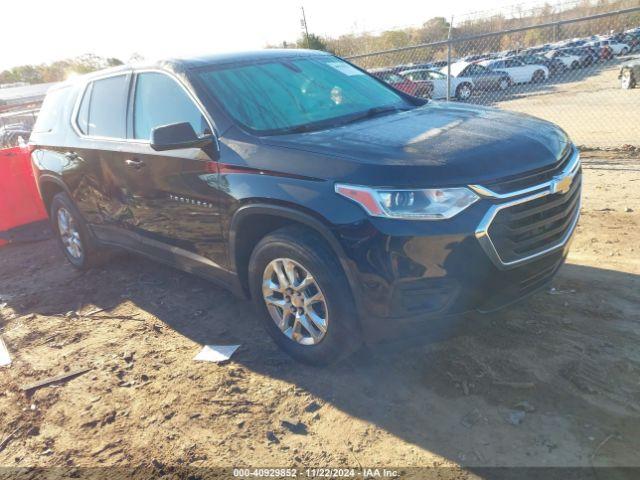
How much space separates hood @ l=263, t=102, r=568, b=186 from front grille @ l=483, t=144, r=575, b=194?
0.03m

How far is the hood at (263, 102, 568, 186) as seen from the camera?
2.66 metres

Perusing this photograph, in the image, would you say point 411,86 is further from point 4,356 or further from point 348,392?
point 348,392

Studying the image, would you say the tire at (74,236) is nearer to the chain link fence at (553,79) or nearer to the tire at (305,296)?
the tire at (305,296)

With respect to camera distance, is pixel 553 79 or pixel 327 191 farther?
pixel 553 79

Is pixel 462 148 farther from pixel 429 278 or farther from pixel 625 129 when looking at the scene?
pixel 625 129

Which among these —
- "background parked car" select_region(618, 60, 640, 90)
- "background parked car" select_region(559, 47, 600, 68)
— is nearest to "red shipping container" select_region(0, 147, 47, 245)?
"background parked car" select_region(618, 60, 640, 90)

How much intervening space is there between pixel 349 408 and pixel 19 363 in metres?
2.63

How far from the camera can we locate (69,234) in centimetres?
574

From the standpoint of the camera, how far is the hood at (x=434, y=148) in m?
2.66

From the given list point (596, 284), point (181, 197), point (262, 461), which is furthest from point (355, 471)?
point (596, 284)

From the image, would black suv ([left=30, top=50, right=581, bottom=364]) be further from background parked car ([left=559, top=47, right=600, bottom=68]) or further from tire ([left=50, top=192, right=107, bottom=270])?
background parked car ([left=559, top=47, right=600, bottom=68])

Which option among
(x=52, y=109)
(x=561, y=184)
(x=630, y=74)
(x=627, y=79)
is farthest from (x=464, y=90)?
(x=561, y=184)

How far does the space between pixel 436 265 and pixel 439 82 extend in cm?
2009

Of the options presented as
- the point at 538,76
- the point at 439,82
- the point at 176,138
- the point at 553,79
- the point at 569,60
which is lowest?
the point at 553,79
